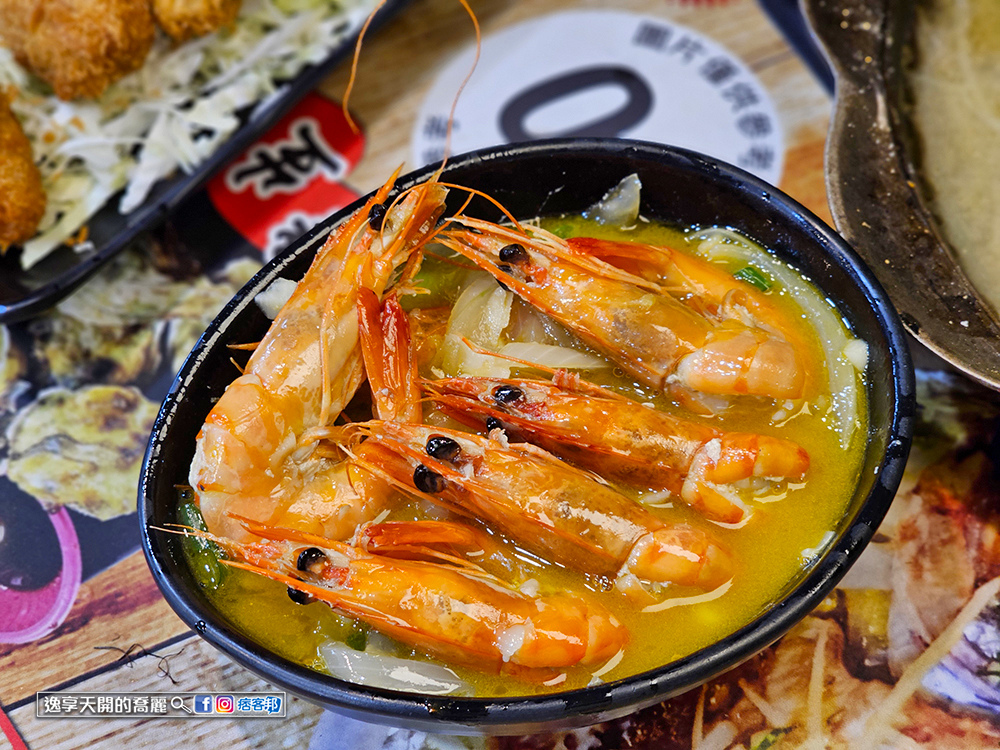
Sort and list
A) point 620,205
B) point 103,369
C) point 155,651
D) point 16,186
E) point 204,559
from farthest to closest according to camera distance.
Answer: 1. point 16,186
2. point 103,369
3. point 620,205
4. point 155,651
5. point 204,559

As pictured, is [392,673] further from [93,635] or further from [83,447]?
[83,447]

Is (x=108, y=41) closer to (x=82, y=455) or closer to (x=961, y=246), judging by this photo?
(x=82, y=455)

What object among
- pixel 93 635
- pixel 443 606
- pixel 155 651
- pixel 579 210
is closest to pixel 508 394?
pixel 443 606

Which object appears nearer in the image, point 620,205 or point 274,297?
point 274,297

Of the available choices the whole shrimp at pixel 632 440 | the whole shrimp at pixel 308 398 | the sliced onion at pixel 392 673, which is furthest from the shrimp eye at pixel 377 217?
the sliced onion at pixel 392 673

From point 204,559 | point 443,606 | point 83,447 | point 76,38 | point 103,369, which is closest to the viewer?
point 443,606

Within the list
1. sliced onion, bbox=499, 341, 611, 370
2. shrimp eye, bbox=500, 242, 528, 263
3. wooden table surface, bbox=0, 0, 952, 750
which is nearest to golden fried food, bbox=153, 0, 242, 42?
wooden table surface, bbox=0, 0, 952, 750
